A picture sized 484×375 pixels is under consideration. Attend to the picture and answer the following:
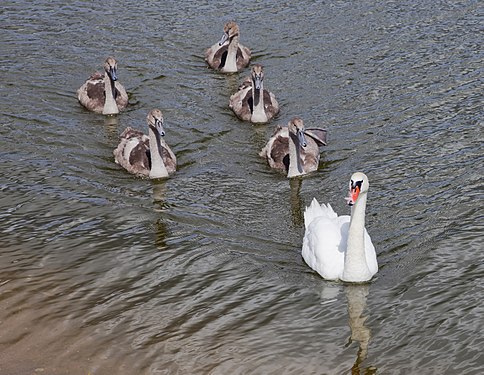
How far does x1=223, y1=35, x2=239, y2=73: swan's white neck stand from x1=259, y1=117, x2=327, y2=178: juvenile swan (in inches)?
151

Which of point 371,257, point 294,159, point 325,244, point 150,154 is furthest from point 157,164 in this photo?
point 371,257

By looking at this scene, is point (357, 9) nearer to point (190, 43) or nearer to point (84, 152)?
point (190, 43)

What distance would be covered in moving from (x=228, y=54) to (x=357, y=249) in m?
8.83

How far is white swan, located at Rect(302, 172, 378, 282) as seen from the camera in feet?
37.2

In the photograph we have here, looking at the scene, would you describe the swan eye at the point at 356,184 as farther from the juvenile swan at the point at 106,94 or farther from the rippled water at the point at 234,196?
the juvenile swan at the point at 106,94

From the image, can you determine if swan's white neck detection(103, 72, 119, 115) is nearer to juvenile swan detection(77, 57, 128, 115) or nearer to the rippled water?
juvenile swan detection(77, 57, 128, 115)

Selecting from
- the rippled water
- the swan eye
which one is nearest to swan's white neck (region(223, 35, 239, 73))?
the rippled water

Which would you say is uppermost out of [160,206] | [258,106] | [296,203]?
[258,106]

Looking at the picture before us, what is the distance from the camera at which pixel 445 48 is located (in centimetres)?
1889

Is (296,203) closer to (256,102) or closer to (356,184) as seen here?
(356,184)

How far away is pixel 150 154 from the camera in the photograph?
15273 millimetres

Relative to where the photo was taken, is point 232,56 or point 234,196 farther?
point 232,56

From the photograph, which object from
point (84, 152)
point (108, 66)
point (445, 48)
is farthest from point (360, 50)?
point (84, 152)

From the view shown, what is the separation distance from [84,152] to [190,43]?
18.1ft
